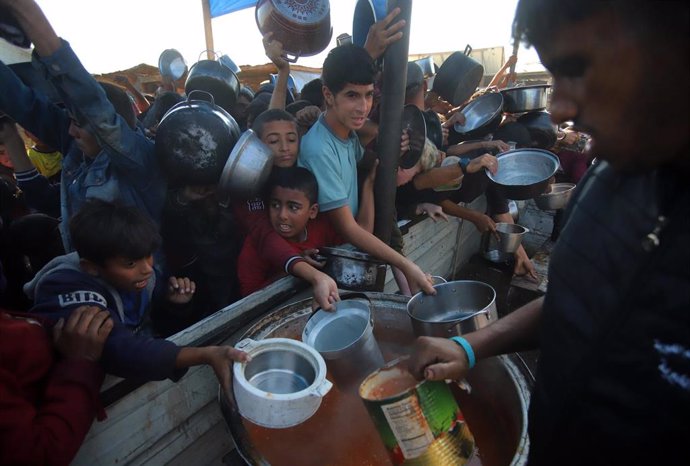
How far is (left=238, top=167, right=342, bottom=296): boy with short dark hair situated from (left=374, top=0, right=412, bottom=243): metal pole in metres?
0.47

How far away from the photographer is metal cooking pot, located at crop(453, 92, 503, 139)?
4568 millimetres

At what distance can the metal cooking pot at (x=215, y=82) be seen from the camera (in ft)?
12.7

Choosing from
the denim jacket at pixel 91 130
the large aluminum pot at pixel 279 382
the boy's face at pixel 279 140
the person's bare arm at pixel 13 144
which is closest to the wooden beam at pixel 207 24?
the person's bare arm at pixel 13 144

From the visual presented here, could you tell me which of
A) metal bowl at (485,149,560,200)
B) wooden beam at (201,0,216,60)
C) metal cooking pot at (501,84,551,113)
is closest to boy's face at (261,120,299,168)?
metal bowl at (485,149,560,200)

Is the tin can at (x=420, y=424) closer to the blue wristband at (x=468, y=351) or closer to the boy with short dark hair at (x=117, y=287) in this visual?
the blue wristband at (x=468, y=351)

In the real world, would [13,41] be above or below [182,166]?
above

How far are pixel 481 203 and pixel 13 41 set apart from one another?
457 cm

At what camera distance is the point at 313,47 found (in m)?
3.34

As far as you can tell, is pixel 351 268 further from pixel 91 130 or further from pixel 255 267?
pixel 91 130

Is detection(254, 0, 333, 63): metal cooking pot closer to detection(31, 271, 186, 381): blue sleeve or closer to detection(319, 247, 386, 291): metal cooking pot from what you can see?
detection(319, 247, 386, 291): metal cooking pot

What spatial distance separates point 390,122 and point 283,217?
0.92 meters

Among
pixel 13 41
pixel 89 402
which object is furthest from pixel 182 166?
pixel 89 402

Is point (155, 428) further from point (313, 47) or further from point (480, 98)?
point (480, 98)

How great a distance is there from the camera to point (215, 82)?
12.8ft
